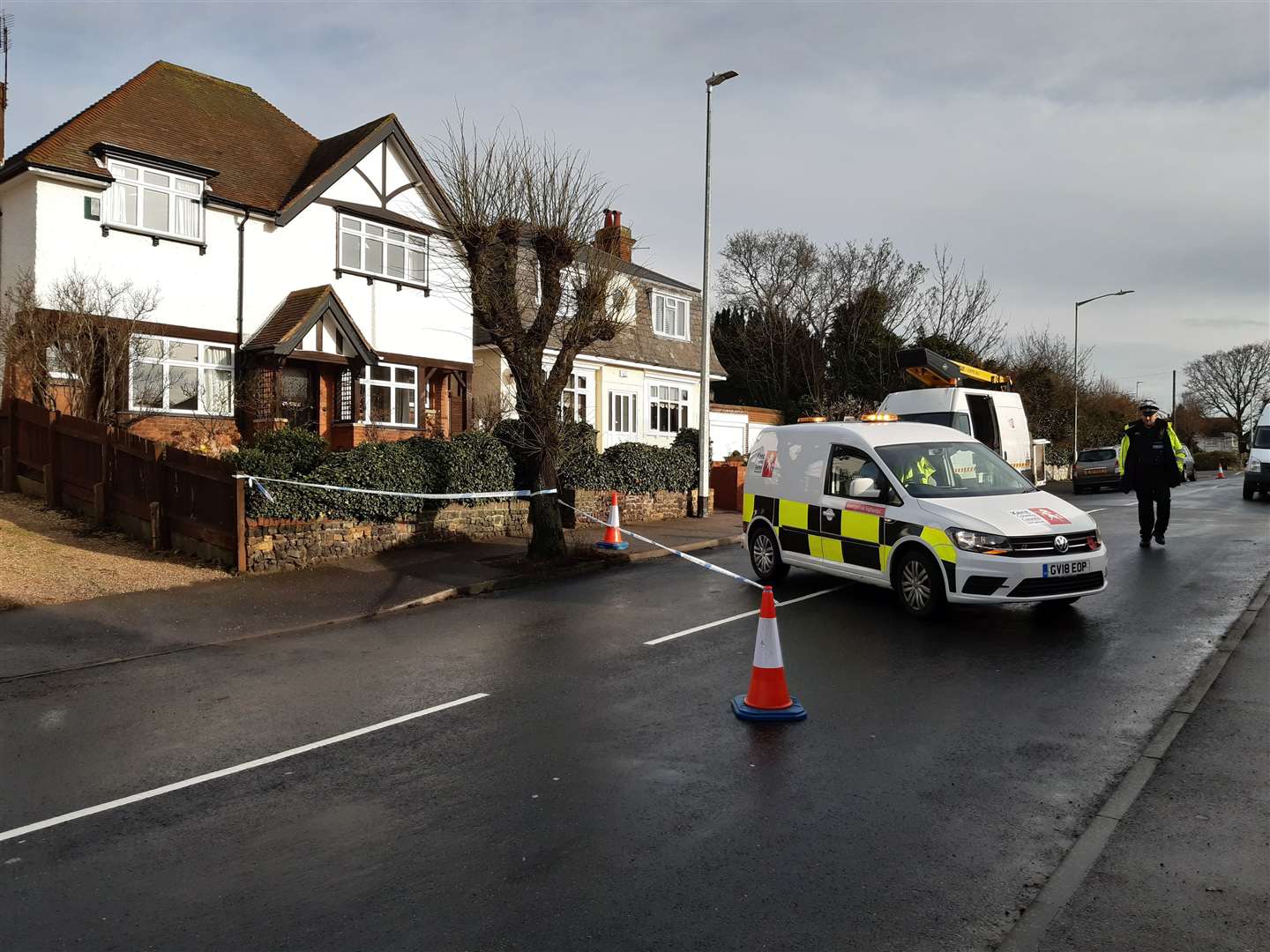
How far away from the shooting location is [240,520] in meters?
12.2

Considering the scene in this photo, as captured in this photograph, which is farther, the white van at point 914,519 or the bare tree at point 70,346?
the bare tree at point 70,346

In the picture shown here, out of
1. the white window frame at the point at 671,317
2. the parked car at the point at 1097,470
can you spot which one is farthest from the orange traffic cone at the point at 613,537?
the parked car at the point at 1097,470

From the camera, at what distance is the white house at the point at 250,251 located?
59.1ft

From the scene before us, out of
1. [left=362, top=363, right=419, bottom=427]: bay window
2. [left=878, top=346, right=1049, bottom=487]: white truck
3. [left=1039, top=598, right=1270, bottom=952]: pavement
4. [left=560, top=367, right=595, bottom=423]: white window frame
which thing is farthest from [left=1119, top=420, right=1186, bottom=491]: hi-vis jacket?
[left=560, top=367, right=595, bottom=423]: white window frame

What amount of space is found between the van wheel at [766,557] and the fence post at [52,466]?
447 inches

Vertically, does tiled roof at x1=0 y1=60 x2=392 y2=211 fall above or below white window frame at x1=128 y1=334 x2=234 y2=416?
above

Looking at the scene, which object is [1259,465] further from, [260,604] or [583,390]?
[260,604]

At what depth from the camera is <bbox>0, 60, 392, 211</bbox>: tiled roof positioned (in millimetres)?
18234

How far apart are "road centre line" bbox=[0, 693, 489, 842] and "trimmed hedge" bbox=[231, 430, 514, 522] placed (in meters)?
7.00

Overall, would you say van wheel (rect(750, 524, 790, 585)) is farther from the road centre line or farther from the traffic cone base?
the road centre line

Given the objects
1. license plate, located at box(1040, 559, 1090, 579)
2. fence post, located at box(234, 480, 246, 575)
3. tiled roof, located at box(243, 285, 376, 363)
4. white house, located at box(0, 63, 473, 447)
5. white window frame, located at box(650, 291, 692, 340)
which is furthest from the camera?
white window frame, located at box(650, 291, 692, 340)

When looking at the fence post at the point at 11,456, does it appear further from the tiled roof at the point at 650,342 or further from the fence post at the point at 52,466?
the tiled roof at the point at 650,342

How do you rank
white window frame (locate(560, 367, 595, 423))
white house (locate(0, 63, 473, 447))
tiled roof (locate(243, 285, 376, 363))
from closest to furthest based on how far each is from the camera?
white house (locate(0, 63, 473, 447))
tiled roof (locate(243, 285, 376, 363))
white window frame (locate(560, 367, 595, 423))

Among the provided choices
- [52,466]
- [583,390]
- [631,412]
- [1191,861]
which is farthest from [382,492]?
[631,412]
